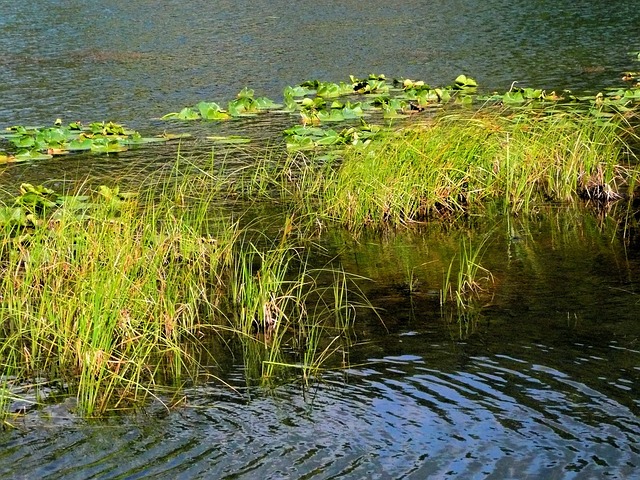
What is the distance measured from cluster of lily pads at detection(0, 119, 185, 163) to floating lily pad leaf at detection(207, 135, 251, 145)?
67cm

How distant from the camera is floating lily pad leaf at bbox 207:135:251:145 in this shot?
13549mm

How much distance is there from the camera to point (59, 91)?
18531 mm

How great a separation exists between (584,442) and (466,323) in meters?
1.96

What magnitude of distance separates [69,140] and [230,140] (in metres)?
2.28

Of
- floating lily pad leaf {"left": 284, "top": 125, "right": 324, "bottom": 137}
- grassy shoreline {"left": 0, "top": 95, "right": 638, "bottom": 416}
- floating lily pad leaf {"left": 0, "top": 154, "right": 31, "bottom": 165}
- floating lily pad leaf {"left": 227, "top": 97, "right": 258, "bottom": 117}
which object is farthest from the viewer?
floating lily pad leaf {"left": 227, "top": 97, "right": 258, "bottom": 117}

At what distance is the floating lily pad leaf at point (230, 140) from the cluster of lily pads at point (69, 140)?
2.19 feet

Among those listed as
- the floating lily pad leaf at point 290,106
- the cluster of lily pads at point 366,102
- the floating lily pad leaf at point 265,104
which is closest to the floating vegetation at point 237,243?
the cluster of lily pads at point 366,102

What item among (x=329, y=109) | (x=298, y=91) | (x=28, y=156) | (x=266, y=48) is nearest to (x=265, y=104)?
(x=298, y=91)

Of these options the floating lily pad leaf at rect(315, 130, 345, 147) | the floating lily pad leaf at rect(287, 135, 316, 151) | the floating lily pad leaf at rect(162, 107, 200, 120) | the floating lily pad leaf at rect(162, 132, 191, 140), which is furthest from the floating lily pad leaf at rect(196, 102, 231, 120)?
the floating lily pad leaf at rect(315, 130, 345, 147)

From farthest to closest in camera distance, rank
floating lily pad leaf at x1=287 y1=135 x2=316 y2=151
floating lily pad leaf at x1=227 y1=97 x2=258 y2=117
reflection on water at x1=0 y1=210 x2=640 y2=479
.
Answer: floating lily pad leaf at x1=227 y1=97 x2=258 y2=117 → floating lily pad leaf at x1=287 y1=135 x2=316 y2=151 → reflection on water at x1=0 y1=210 x2=640 y2=479

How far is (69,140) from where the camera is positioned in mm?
13984

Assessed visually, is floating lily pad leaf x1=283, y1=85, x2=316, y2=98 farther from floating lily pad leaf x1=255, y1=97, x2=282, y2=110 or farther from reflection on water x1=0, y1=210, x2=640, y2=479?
reflection on water x1=0, y1=210, x2=640, y2=479

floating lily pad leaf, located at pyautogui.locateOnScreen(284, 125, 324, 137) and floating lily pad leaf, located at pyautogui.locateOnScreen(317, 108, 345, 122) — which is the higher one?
floating lily pad leaf, located at pyautogui.locateOnScreen(317, 108, 345, 122)

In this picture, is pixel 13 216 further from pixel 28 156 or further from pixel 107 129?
pixel 107 129
